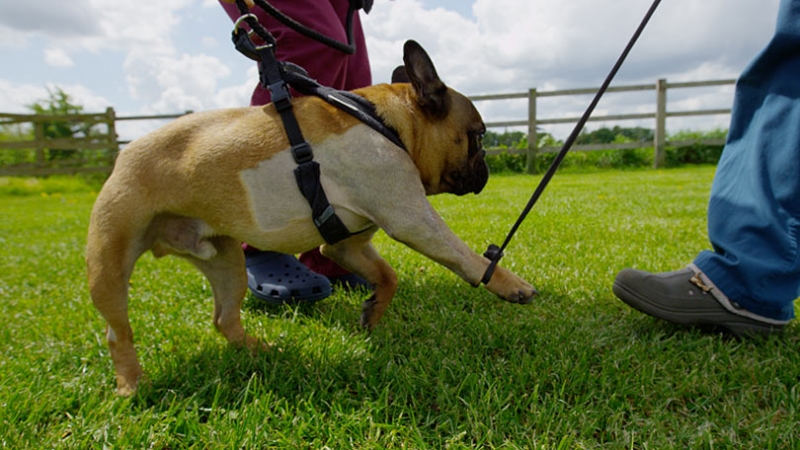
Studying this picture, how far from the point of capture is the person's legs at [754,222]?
1861mm

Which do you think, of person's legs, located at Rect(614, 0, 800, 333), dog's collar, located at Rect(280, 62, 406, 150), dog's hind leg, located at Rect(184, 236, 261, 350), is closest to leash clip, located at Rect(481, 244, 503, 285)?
dog's collar, located at Rect(280, 62, 406, 150)

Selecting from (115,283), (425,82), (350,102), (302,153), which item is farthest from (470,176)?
(115,283)

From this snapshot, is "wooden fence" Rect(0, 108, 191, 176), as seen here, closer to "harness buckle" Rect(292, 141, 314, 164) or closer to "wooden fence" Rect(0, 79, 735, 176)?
"wooden fence" Rect(0, 79, 735, 176)

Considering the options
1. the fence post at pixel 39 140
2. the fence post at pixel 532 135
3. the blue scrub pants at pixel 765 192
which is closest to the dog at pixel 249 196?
the blue scrub pants at pixel 765 192

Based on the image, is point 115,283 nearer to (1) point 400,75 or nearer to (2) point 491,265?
(2) point 491,265

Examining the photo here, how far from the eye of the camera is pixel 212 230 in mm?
1979

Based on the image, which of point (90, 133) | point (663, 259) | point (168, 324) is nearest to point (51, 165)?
point (90, 133)

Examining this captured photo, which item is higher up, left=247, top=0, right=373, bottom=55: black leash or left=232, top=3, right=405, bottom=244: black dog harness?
left=247, top=0, right=373, bottom=55: black leash

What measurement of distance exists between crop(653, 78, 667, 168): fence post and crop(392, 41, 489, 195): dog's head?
13.4 metres

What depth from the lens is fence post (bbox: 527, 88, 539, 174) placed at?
13844 mm

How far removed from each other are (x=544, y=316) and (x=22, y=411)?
1927mm

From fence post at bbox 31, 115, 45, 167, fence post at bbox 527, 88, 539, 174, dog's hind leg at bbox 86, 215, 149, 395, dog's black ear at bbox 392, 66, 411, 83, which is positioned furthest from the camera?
fence post at bbox 31, 115, 45, 167

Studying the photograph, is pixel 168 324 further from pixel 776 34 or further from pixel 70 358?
pixel 776 34

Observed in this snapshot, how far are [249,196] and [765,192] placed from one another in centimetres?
182
